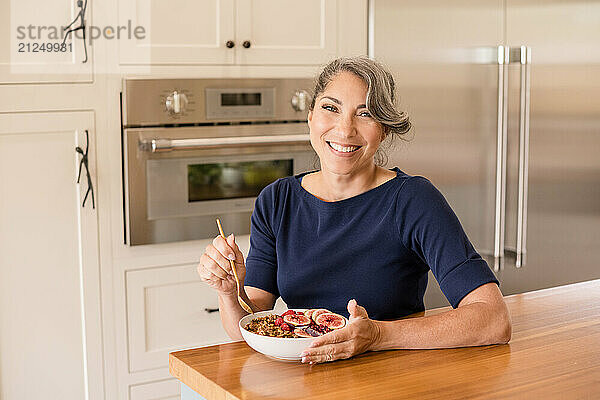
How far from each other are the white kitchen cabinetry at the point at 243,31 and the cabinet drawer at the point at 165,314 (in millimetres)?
712

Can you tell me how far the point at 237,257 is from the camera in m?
1.62

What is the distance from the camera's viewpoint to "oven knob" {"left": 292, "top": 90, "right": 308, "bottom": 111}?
2.85 meters

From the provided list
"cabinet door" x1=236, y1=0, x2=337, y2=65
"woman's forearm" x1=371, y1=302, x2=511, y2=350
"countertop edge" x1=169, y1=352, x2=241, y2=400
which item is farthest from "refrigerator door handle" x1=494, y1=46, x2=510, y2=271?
"countertop edge" x1=169, y1=352, x2=241, y2=400

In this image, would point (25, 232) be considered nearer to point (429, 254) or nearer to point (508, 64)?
point (429, 254)

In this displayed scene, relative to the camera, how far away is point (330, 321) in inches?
58.6

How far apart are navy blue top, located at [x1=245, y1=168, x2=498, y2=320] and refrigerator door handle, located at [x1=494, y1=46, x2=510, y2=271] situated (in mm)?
1425

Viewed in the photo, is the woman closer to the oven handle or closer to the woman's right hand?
the woman's right hand

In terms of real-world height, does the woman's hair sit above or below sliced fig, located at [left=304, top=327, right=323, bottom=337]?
above

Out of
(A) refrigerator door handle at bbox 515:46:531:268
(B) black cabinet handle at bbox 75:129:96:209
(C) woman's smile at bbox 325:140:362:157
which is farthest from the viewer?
(A) refrigerator door handle at bbox 515:46:531:268

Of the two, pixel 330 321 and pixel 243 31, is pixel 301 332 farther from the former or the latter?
pixel 243 31

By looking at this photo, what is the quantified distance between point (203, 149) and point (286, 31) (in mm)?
518

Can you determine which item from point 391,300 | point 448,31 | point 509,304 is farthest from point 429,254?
point 448,31

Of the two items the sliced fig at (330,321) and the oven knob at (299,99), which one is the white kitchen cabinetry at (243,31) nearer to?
the oven knob at (299,99)

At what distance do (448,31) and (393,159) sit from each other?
0.53 m
